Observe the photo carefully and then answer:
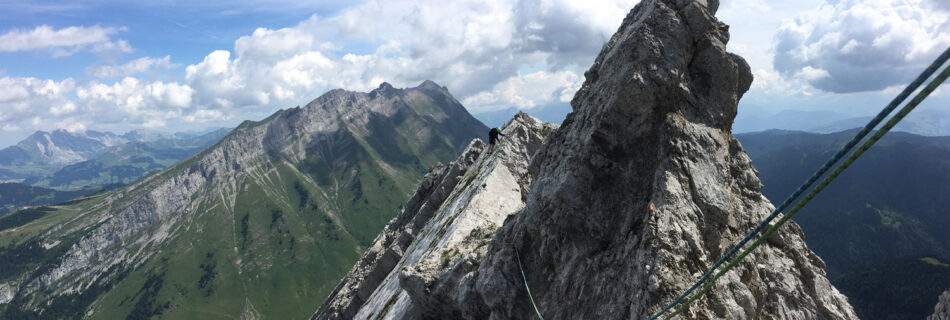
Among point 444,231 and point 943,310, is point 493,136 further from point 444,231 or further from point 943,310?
point 943,310

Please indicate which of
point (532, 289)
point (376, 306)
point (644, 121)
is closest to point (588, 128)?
point (644, 121)

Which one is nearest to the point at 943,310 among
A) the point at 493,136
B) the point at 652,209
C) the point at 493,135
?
the point at 652,209

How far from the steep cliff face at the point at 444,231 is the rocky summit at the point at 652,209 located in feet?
19.9

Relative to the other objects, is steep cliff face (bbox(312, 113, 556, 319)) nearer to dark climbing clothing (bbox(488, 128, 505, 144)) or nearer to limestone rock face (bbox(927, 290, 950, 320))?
dark climbing clothing (bbox(488, 128, 505, 144))

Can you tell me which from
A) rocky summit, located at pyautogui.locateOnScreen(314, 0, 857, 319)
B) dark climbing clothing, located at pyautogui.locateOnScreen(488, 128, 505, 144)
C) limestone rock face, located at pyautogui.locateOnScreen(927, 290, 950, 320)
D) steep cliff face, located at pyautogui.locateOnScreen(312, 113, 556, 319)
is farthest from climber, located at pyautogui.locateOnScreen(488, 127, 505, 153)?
limestone rock face, located at pyautogui.locateOnScreen(927, 290, 950, 320)

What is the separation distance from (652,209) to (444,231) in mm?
27169

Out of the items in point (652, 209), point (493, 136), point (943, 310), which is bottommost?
point (652, 209)

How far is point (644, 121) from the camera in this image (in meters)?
17.6

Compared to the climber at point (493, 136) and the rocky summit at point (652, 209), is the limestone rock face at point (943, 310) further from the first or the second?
the climber at point (493, 136)

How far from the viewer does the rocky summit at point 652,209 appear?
49.2 feet

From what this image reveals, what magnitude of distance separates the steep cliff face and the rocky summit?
6068mm

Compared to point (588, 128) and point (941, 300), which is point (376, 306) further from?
point (941, 300)

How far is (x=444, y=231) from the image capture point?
40094 mm

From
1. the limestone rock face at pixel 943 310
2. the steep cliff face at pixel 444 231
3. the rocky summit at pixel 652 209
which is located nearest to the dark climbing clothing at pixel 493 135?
the steep cliff face at pixel 444 231
